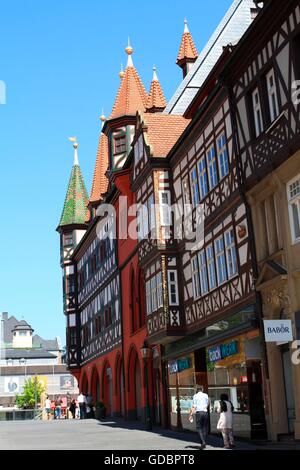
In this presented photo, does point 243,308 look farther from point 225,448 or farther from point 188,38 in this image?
point 188,38

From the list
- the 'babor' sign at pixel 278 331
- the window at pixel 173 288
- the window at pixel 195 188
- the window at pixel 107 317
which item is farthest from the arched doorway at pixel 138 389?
the 'babor' sign at pixel 278 331

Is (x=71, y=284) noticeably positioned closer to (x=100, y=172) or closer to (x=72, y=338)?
(x=72, y=338)

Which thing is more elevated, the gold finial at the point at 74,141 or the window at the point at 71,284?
the gold finial at the point at 74,141

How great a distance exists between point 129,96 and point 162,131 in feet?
39.9

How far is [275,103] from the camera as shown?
21031mm

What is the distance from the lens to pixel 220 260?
2531 cm

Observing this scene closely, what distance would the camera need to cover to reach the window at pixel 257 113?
22.1m

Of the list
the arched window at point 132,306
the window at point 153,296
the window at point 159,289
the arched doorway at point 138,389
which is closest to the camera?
the window at point 159,289

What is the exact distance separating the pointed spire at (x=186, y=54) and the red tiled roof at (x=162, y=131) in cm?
1066

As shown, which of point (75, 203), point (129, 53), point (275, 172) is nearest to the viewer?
point (275, 172)

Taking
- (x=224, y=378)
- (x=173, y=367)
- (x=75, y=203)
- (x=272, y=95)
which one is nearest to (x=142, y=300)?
(x=173, y=367)

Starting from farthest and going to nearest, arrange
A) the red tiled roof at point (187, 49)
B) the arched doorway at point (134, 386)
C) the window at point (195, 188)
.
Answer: the red tiled roof at point (187, 49)
the arched doorway at point (134, 386)
the window at point (195, 188)

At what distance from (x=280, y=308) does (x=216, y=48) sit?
1988cm

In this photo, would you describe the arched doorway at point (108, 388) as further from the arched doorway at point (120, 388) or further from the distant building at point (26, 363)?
the distant building at point (26, 363)
